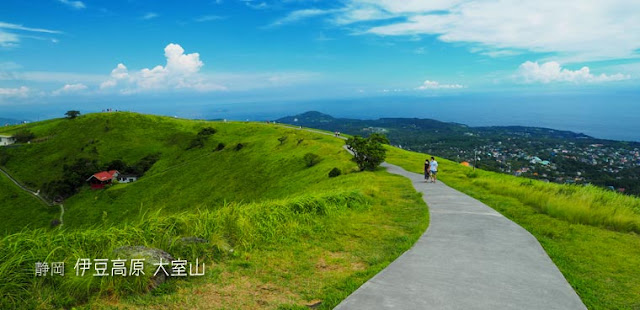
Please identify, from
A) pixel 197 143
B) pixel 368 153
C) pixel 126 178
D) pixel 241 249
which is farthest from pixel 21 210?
pixel 241 249

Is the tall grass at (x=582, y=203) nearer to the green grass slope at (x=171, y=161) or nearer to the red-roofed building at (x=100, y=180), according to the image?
the green grass slope at (x=171, y=161)

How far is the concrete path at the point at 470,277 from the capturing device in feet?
18.8

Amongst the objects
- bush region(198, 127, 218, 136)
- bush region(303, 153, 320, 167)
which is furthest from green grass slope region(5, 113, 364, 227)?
bush region(198, 127, 218, 136)

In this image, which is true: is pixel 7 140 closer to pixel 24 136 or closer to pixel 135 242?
pixel 24 136

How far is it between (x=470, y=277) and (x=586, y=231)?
271 inches

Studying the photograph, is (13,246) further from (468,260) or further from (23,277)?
(468,260)

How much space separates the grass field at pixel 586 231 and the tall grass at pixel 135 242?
6866 mm

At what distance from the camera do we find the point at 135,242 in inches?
303

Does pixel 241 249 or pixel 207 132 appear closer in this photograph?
pixel 241 249

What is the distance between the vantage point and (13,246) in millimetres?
6637

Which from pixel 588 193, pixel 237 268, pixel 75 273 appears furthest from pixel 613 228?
pixel 75 273

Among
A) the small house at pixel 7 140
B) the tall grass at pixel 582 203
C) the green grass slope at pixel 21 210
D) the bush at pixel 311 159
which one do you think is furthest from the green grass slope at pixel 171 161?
the tall grass at pixel 582 203

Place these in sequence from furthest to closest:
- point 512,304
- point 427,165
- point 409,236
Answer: point 427,165, point 409,236, point 512,304

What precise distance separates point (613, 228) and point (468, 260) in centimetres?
753
